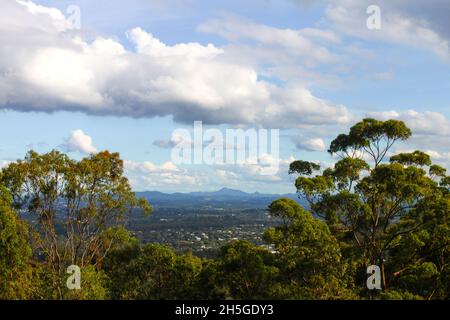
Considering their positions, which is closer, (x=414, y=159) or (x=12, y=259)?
(x=12, y=259)

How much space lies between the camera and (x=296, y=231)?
25.7 meters

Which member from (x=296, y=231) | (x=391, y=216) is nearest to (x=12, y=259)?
(x=296, y=231)

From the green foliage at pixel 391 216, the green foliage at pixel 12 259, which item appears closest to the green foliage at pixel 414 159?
the green foliage at pixel 391 216

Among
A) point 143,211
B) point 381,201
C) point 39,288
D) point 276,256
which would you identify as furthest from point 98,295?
point 381,201

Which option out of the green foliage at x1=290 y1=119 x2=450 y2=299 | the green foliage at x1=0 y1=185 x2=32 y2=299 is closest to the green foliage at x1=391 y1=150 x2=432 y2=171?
the green foliage at x1=290 y1=119 x2=450 y2=299

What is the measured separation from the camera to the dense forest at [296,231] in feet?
84.0

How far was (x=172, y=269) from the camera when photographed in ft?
130

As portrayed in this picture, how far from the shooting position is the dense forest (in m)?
25.6

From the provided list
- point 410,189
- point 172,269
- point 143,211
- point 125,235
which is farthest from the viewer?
point 172,269

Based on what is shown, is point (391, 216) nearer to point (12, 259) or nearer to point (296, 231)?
point (296, 231)

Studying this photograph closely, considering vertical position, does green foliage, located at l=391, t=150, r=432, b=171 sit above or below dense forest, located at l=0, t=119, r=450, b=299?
above

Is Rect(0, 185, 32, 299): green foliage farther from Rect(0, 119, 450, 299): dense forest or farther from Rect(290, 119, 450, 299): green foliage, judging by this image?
Rect(290, 119, 450, 299): green foliage

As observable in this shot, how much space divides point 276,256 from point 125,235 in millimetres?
13417
